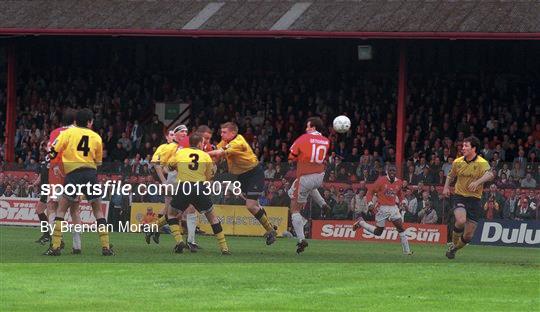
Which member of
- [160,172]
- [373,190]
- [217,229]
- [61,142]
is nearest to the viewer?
[61,142]

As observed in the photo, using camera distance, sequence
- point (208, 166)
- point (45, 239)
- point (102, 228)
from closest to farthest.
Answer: point (102, 228) < point (208, 166) < point (45, 239)

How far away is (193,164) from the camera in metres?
20.3

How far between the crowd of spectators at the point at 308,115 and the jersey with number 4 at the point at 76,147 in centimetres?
738

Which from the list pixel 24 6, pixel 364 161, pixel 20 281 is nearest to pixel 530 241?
pixel 364 161

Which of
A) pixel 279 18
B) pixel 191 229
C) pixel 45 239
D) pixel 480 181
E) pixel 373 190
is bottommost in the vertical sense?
pixel 45 239

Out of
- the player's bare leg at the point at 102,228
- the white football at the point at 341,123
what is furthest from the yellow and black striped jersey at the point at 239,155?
the white football at the point at 341,123

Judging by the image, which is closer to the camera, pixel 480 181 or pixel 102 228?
pixel 102 228

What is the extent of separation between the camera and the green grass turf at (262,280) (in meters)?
13.6

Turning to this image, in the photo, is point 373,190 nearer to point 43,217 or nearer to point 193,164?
point 193,164

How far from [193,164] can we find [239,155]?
1366 mm

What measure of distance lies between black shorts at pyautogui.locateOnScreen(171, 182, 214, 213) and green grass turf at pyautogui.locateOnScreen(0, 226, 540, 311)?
704 mm

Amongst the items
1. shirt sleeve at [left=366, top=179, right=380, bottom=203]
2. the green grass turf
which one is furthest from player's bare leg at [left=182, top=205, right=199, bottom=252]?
shirt sleeve at [left=366, top=179, right=380, bottom=203]

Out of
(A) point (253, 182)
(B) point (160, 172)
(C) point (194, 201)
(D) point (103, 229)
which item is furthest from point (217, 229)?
(B) point (160, 172)

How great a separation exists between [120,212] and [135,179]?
726 millimetres
